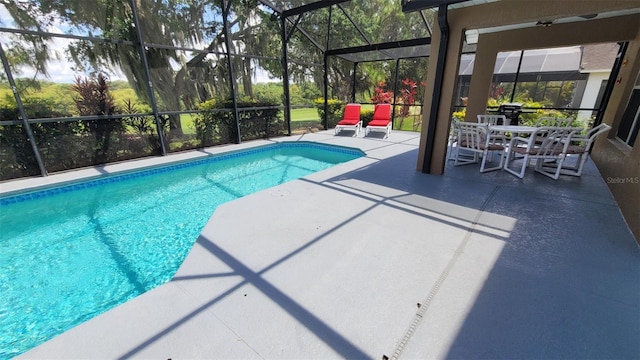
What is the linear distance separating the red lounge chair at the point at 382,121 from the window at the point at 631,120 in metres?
5.26

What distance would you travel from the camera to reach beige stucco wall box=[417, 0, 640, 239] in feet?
9.91

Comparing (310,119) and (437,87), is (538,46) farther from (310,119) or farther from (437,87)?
(310,119)

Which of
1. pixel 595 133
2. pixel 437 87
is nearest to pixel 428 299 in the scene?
pixel 437 87

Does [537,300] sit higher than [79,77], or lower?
lower

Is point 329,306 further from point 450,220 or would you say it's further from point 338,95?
point 338,95

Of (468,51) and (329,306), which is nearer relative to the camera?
(329,306)

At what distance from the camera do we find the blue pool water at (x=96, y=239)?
2.28 m

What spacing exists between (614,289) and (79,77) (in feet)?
26.9

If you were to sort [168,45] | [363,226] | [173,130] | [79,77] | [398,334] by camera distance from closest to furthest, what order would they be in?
1. [398,334]
2. [363,226]
3. [79,77]
4. [168,45]
5. [173,130]

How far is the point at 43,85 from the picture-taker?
475 cm

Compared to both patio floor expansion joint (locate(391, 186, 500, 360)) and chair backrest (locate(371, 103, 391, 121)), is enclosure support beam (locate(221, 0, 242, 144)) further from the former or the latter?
patio floor expansion joint (locate(391, 186, 500, 360))

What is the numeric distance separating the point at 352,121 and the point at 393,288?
8.08 metres

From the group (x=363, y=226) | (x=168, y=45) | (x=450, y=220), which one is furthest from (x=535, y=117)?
(x=168, y=45)

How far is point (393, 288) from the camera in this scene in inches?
77.1
